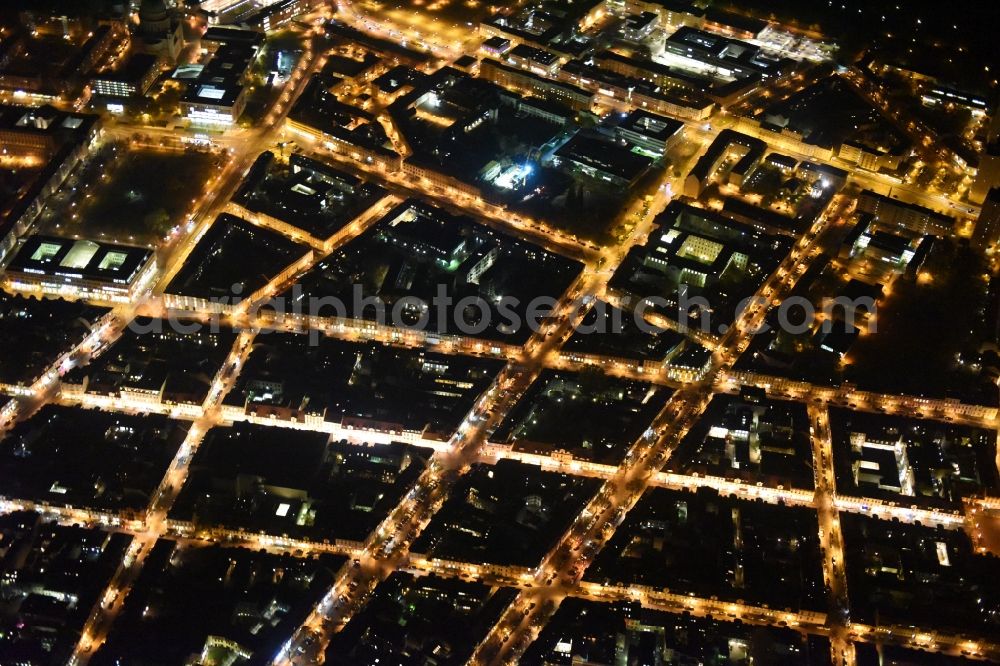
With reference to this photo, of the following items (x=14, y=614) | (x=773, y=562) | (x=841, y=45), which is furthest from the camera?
(x=841, y=45)

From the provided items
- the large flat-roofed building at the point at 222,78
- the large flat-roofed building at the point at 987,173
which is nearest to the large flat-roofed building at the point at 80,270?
the large flat-roofed building at the point at 222,78

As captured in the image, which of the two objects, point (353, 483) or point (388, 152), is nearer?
point (353, 483)

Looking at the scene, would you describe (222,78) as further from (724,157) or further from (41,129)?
(724,157)

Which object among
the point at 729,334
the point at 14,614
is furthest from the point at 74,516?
the point at 729,334

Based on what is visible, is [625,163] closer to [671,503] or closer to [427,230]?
[427,230]
